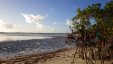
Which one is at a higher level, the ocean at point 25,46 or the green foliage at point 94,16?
the green foliage at point 94,16

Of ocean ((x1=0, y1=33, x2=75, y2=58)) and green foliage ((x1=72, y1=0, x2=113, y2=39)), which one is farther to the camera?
ocean ((x1=0, y1=33, x2=75, y2=58))

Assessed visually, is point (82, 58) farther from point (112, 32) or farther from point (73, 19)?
point (112, 32)

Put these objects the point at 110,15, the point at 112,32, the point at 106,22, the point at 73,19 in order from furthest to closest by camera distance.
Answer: the point at 73,19 < the point at 110,15 < the point at 106,22 < the point at 112,32

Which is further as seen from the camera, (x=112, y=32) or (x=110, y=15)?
(x=110, y=15)

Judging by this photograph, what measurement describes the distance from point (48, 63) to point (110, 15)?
5842mm

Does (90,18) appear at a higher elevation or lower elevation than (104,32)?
higher

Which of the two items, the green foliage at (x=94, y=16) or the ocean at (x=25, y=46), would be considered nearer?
the green foliage at (x=94, y=16)

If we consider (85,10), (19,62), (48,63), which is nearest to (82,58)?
(48,63)

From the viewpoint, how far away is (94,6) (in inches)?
650

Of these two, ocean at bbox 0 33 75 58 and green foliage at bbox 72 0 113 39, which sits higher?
green foliage at bbox 72 0 113 39

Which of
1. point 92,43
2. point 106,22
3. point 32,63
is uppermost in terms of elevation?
point 106,22

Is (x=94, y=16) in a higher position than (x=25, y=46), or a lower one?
higher

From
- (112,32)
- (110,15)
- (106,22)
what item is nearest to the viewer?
(112,32)

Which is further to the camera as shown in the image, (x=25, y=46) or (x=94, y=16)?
(x=25, y=46)
